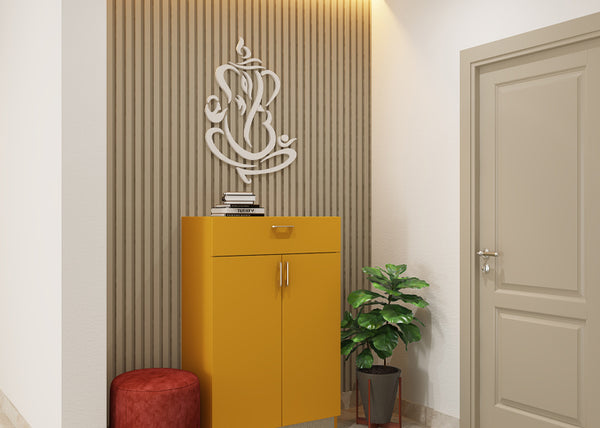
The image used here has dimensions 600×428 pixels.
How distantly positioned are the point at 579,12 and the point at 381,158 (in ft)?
4.98

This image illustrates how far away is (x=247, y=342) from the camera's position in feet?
9.89

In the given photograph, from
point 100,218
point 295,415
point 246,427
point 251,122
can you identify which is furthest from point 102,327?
point 251,122

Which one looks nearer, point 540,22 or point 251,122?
point 540,22

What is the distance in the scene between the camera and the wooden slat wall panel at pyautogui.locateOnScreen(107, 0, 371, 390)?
310 cm

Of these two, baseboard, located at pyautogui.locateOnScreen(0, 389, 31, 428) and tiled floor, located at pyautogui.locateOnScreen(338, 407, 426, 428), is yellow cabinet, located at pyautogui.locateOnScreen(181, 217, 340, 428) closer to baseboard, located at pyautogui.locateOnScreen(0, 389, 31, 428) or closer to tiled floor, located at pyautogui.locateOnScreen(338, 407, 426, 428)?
tiled floor, located at pyautogui.locateOnScreen(338, 407, 426, 428)

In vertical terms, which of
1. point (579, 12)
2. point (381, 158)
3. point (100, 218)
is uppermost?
point (579, 12)

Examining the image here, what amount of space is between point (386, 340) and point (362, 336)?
138mm

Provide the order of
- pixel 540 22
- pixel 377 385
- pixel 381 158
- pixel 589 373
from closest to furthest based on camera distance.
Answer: pixel 589 373, pixel 540 22, pixel 377 385, pixel 381 158

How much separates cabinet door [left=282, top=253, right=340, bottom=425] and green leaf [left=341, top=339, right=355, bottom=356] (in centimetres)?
10

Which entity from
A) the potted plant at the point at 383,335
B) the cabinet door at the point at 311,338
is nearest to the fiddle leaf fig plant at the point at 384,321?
the potted plant at the point at 383,335

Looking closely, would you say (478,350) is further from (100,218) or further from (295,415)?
(100,218)

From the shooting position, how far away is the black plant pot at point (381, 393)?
3393mm

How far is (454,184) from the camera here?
3.43m

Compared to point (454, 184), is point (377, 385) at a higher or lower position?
lower
